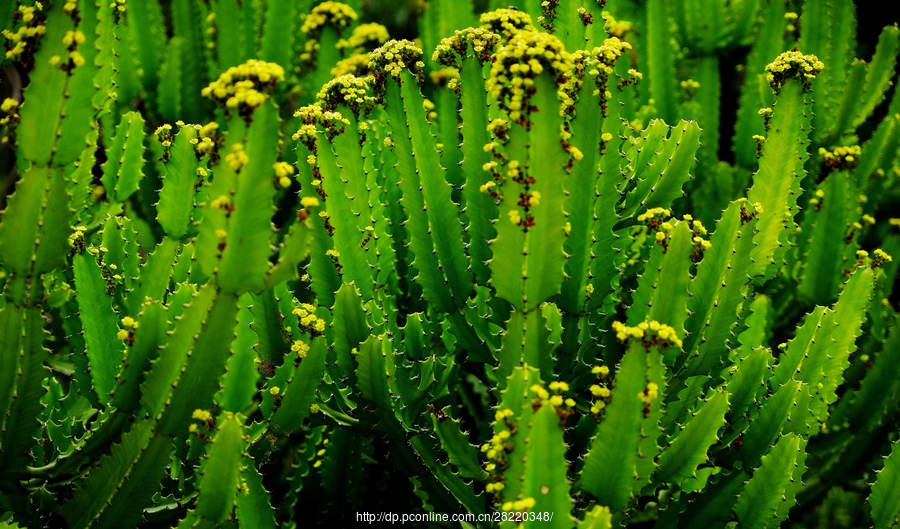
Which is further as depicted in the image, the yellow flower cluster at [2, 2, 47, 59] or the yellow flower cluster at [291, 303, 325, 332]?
the yellow flower cluster at [291, 303, 325, 332]

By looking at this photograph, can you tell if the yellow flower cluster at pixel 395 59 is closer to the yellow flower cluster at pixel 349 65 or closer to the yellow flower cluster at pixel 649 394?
the yellow flower cluster at pixel 349 65

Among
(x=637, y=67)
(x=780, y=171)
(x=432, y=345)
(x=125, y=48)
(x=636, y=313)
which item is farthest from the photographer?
(x=637, y=67)

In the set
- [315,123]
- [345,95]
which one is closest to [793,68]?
[345,95]

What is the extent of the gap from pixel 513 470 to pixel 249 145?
39.1 inches

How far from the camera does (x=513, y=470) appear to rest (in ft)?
5.76

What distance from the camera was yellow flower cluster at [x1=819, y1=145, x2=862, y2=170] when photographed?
3.20 meters

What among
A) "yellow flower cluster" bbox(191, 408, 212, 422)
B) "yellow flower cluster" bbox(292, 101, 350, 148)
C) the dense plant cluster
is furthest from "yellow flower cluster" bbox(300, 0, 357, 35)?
"yellow flower cluster" bbox(191, 408, 212, 422)

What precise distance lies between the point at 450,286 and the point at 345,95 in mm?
738

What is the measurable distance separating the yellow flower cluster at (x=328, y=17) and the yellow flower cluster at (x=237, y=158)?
2228 millimetres

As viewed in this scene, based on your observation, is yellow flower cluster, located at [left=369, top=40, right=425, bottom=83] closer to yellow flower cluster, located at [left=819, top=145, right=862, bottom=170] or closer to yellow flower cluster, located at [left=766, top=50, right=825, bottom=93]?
yellow flower cluster, located at [left=766, top=50, right=825, bottom=93]

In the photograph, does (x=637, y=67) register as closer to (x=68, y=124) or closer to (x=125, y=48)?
(x=125, y=48)

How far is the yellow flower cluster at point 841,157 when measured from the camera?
10.5 ft

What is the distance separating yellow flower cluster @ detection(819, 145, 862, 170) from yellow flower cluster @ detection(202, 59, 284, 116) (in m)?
2.55

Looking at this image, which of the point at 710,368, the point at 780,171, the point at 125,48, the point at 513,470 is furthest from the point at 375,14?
the point at 513,470
